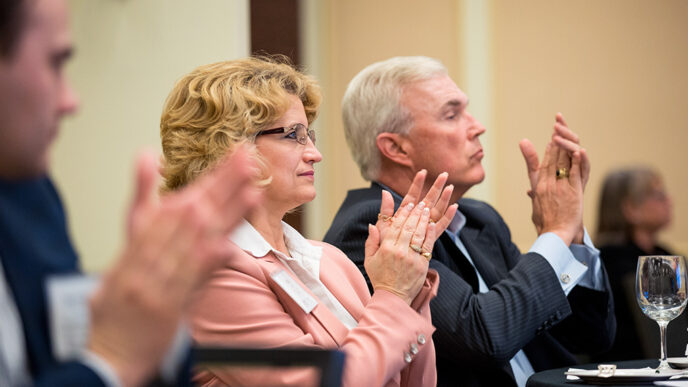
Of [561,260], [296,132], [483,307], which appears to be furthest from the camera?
[561,260]

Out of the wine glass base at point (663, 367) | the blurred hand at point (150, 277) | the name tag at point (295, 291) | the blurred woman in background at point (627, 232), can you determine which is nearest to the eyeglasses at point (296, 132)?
the name tag at point (295, 291)

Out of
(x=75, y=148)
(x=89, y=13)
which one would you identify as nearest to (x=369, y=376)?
(x=75, y=148)

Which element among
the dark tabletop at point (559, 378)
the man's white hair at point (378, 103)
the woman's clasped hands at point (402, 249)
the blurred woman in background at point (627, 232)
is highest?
the man's white hair at point (378, 103)

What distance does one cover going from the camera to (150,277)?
2.49ft

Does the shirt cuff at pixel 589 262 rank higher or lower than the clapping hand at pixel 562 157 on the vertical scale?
lower

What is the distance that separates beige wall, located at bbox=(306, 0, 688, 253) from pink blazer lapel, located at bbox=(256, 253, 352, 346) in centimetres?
399

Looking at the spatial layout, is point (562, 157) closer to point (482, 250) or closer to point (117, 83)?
point (482, 250)

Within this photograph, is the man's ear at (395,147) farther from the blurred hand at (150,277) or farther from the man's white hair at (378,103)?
the blurred hand at (150,277)

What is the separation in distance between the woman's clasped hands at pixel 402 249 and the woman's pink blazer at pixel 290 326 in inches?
1.8

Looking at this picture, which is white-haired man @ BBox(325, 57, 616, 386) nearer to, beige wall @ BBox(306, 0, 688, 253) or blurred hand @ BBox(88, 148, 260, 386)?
blurred hand @ BBox(88, 148, 260, 386)

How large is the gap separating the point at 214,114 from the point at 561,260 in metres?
1.18

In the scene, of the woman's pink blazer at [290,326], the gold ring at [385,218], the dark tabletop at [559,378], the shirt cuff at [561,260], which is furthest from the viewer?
the shirt cuff at [561,260]

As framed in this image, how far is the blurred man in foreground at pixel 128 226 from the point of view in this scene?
0.76 meters

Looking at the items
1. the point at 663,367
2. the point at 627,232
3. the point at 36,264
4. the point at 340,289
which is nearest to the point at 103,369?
the point at 36,264
